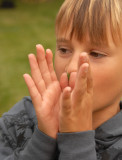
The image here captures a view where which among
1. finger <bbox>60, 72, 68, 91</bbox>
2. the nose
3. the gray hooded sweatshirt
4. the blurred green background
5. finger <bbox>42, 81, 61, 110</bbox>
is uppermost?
the nose

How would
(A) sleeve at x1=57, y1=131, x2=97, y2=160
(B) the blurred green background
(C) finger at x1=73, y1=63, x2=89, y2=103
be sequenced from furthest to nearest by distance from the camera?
1. (B) the blurred green background
2. (A) sleeve at x1=57, y1=131, x2=97, y2=160
3. (C) finger at x1=73, y1=63, x2=89, y2=103

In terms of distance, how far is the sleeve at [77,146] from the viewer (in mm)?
1233

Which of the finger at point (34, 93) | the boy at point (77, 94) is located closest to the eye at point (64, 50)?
the boy at point (77, 94)

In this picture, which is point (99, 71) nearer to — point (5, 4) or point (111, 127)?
point (111, 127)

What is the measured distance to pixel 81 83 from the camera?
1151mm

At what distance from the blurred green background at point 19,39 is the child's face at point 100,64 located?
5.51 ft

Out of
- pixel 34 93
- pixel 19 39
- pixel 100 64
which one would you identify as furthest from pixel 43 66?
pixel 19 39

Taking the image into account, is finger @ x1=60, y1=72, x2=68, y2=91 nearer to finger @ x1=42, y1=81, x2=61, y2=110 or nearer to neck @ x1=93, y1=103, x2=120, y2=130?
finger @ x1=42, y1=81, x2=61, y2=110

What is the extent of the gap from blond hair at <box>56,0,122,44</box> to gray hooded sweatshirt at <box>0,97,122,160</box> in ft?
1.35

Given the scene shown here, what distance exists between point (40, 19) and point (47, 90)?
5.47m

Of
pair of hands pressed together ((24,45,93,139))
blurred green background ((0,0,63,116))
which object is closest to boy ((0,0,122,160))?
pair of hands pressed together ((24,45,93,139))

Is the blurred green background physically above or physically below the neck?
below

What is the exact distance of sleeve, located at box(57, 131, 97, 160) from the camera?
1.23 metres

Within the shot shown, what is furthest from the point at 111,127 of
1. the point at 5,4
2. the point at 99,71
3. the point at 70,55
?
the point at 5,4
